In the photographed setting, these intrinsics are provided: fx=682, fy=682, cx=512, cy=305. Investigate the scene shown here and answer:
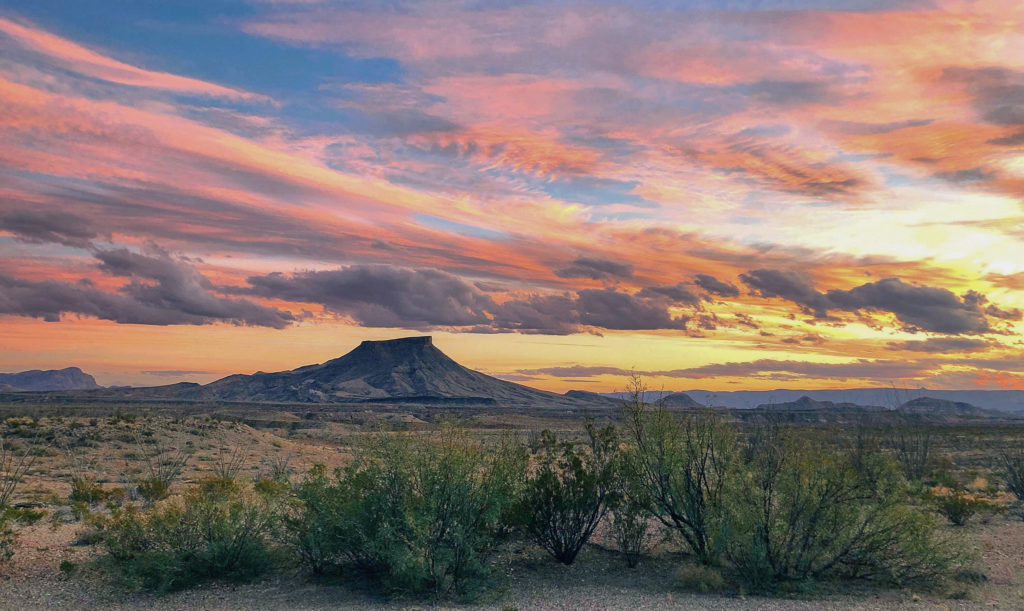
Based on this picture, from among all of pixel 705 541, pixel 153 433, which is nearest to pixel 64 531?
pixel 705 541

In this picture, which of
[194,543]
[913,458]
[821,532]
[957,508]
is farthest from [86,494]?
[913,458]

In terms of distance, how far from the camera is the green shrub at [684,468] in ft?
51.0

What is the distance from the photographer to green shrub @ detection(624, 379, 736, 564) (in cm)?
Answer: 1554

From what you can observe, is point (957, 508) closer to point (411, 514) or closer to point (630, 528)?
point (630, 528)

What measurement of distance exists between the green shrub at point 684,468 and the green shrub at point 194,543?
28.0 ft

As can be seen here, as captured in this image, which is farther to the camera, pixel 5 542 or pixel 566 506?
pixel 566 506

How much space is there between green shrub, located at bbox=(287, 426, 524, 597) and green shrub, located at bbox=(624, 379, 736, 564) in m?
3.34

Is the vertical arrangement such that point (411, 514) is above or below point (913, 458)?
above

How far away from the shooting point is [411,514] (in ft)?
44.5

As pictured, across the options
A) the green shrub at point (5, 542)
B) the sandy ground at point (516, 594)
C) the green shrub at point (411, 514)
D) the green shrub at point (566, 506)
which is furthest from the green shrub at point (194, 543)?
the green shrub at point (566, 506)

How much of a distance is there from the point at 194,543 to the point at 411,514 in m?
4.95

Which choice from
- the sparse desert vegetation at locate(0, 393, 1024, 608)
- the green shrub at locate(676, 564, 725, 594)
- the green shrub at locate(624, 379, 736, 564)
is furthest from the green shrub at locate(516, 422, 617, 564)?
the green shrub at locate(676, 564, 725, 594)

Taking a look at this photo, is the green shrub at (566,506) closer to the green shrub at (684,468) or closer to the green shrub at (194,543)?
the green shrub at (684,468)

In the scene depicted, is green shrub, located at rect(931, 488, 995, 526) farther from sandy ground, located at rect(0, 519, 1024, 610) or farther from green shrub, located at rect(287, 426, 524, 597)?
green shrub, located at rect(287, 426, 524, 597)
